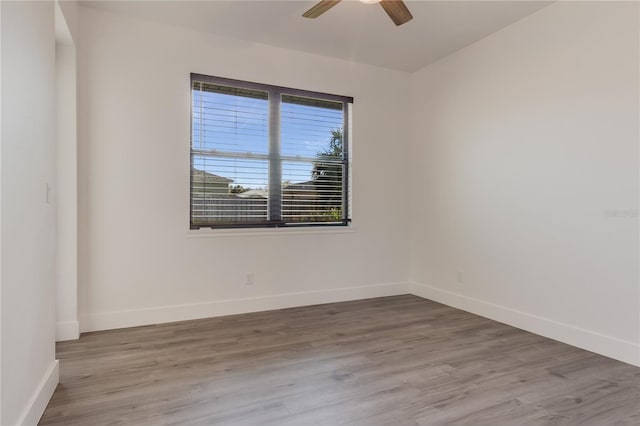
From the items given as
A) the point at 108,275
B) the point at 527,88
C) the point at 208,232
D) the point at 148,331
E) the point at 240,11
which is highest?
the point at 240,11

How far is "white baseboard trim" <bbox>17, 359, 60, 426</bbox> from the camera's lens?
5.72 ft

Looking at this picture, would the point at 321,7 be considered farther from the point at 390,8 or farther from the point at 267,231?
the point at 267,231

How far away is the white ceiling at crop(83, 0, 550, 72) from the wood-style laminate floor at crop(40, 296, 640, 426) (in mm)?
2728

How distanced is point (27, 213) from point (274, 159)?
251 centimetres

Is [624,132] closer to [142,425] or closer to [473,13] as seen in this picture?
[473,13]

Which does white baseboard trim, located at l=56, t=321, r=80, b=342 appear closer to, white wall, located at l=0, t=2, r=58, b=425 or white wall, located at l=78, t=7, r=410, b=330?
white wall, located at l=78, t=7, r=410, b=330

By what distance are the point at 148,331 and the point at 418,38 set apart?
3.69 m

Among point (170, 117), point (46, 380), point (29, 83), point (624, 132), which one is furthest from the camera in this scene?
point (170, 117)

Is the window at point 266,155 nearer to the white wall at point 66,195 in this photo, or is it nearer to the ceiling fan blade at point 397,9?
the white wall at point 66,195

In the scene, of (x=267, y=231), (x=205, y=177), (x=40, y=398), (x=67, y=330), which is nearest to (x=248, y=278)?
(x=267, y=231)

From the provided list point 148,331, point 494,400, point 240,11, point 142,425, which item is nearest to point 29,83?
point 142,425

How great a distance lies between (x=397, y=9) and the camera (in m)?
2.58

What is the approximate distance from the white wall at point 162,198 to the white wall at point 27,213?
44.6 inches

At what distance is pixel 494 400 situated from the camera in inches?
84.8
